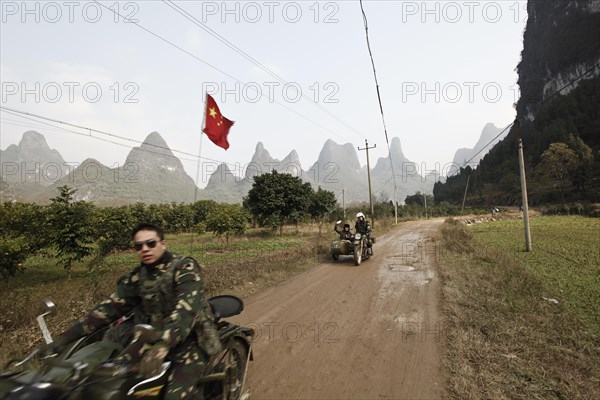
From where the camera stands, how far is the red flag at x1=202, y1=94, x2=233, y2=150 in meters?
9.16

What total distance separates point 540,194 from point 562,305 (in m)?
75.6

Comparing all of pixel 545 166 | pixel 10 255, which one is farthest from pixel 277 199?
pixel 545 166

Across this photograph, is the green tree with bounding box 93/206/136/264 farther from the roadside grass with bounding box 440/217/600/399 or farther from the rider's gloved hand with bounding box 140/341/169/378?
the roadside grass with bounding box 440/217/600/399

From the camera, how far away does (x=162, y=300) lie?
2.93 m

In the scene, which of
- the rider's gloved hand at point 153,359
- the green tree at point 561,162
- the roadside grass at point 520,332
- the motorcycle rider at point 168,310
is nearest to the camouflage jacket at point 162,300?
the motorcycle rider at point 168,310

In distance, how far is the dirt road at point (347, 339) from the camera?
13.6 feet

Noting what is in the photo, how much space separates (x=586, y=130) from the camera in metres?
79.6

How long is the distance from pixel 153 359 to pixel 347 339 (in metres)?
3.95

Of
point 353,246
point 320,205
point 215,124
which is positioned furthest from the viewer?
point 320,205

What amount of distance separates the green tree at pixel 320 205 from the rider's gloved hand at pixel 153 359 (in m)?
42.0

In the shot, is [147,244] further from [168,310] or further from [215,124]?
[215,124]

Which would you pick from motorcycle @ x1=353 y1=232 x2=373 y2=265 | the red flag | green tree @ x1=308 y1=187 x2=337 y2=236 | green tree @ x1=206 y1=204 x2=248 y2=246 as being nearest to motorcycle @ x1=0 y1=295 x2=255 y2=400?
the red flag

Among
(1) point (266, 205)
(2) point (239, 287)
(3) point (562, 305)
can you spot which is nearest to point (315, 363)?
(2) point (239, 287)

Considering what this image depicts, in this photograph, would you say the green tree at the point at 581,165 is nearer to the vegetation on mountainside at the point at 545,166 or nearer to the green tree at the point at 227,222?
the vegetation on mountainside at the point at 545,166
